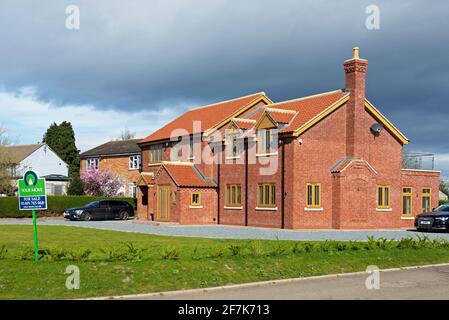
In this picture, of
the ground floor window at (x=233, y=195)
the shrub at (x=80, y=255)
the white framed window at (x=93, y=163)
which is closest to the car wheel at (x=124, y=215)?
the ground floor window at (x=233, y=195)

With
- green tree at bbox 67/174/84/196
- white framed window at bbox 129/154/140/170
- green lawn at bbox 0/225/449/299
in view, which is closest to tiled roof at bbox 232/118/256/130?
green lawn at bbox 0/225/449/299

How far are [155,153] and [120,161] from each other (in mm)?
20117

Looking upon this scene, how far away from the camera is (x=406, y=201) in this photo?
39.3 m

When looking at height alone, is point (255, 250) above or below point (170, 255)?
below

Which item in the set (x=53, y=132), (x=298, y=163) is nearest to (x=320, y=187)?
(x=298, y=163)

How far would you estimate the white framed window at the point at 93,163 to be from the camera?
7155 centimetres

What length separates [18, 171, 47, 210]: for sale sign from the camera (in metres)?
15.0

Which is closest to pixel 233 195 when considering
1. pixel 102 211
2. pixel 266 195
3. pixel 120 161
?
pixel 266 195

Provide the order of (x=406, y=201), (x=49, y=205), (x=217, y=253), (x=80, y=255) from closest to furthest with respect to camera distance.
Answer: (x=80, y=255) < (x=217, y=253) < (x=406, y=201) < (x=49, y=205)

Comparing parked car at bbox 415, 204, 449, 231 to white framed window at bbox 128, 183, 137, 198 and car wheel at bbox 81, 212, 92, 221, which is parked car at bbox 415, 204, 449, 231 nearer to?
car wheel at bbox 81, 212, 92, 221

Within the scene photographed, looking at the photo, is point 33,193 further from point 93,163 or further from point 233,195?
point 93,163

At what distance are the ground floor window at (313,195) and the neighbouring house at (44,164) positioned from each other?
136 feet

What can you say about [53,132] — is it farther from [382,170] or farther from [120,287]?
[120,287]

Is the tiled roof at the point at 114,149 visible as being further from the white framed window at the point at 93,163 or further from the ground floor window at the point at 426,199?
the ground floor window at the point at 426,199
